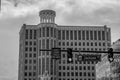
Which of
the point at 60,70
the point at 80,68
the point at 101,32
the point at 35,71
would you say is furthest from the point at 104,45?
the point at 35,71

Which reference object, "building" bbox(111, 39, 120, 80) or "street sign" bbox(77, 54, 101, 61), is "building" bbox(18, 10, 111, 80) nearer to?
"building" bbox(111, 39, 120, 80)

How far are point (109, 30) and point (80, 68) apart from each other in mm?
29785

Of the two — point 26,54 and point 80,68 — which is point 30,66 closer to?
point 26,54

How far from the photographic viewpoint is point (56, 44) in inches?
6280

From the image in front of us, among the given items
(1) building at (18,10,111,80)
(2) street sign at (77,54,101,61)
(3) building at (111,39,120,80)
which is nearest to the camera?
(2) street sign at (77,54,101,61)

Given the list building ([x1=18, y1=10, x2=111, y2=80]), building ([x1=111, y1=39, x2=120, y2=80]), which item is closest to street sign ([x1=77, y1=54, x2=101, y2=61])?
building ([x1=111, y1=39, x2=120, y2=80])

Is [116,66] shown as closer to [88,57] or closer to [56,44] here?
[88,57]

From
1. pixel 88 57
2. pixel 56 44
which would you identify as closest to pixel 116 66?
pixel 88 57

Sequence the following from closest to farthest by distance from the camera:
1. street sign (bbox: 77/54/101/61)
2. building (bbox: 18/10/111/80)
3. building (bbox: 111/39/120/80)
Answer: street sign (bbox: 77/54/101/61) < building (bbox: 111/39/120/80) < building (bbox: 18/10/111/80)

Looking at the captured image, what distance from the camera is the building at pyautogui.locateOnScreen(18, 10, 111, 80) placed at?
155750 millimetres

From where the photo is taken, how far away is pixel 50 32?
15712cm

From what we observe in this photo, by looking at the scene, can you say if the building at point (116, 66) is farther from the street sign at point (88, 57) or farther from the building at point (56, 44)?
the building at point (56, 44)

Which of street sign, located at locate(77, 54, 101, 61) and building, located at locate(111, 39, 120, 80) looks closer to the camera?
street sign, located at locate(77, 54, 101, 61)

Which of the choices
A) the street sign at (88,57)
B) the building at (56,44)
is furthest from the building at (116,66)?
the building at (56,44)
